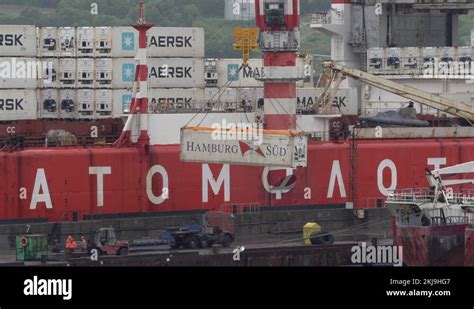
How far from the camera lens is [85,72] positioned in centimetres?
7675

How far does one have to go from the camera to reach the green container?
62.5 meters

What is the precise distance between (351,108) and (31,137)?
54.9ft

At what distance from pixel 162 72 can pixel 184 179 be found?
752 cm

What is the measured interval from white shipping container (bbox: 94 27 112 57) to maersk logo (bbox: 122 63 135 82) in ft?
2.85

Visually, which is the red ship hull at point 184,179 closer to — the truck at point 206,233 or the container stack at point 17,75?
the truck at point 206,233

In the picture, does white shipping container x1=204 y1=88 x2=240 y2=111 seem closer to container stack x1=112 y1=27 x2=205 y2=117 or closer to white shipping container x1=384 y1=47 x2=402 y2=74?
container stack x1=112 y1=27 x2=205 y2=117

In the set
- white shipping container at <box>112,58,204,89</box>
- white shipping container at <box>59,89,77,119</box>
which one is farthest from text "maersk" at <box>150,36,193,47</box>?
white shipping container at <box>59,89,77,119</box>

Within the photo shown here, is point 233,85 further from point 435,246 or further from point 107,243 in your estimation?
point 435,246

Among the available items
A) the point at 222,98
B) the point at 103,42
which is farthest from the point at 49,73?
the point at 222,98

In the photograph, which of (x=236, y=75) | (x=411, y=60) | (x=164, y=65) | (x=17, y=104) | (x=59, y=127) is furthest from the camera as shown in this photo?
(x=411, y=60)

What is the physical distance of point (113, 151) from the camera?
7044 centimetres

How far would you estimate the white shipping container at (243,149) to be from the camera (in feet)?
226
